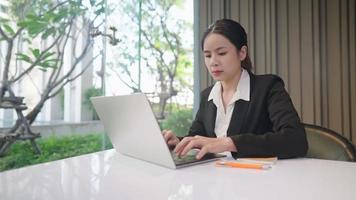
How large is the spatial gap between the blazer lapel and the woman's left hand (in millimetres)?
267

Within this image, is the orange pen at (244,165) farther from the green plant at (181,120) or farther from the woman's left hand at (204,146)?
the green plant at (181,120)

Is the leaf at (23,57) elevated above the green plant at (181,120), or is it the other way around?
the leaf at (23,57)

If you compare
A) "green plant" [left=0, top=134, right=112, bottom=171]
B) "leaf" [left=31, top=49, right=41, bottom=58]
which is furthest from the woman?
"leaf" [left=31, top=49, right=41, bottom=58]

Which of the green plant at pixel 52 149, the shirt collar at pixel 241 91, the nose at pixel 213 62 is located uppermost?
the nose at pixel 213 62

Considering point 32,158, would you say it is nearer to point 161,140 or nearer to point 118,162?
point 118,162

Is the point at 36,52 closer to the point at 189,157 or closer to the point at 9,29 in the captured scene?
the point at 9,29

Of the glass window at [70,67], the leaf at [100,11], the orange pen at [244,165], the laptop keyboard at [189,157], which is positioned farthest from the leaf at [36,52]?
the orange pen at [244,165]

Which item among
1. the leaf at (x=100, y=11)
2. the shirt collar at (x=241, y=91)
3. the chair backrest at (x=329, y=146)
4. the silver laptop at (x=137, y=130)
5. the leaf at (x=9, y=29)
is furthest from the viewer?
the leaf at (x=100, y=11)

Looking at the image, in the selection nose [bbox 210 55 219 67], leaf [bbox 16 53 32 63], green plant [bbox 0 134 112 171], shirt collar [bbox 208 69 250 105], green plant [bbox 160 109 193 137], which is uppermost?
leaf [bbox 16 53 32 63]

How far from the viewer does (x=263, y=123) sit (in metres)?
1.08

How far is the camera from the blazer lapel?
3.52 ft

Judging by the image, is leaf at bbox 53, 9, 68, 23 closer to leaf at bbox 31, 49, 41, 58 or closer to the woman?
leaf at bbox 31, 49, 41, 58

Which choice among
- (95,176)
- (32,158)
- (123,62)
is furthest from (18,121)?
(95,176)

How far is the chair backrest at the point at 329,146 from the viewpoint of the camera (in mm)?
1011
